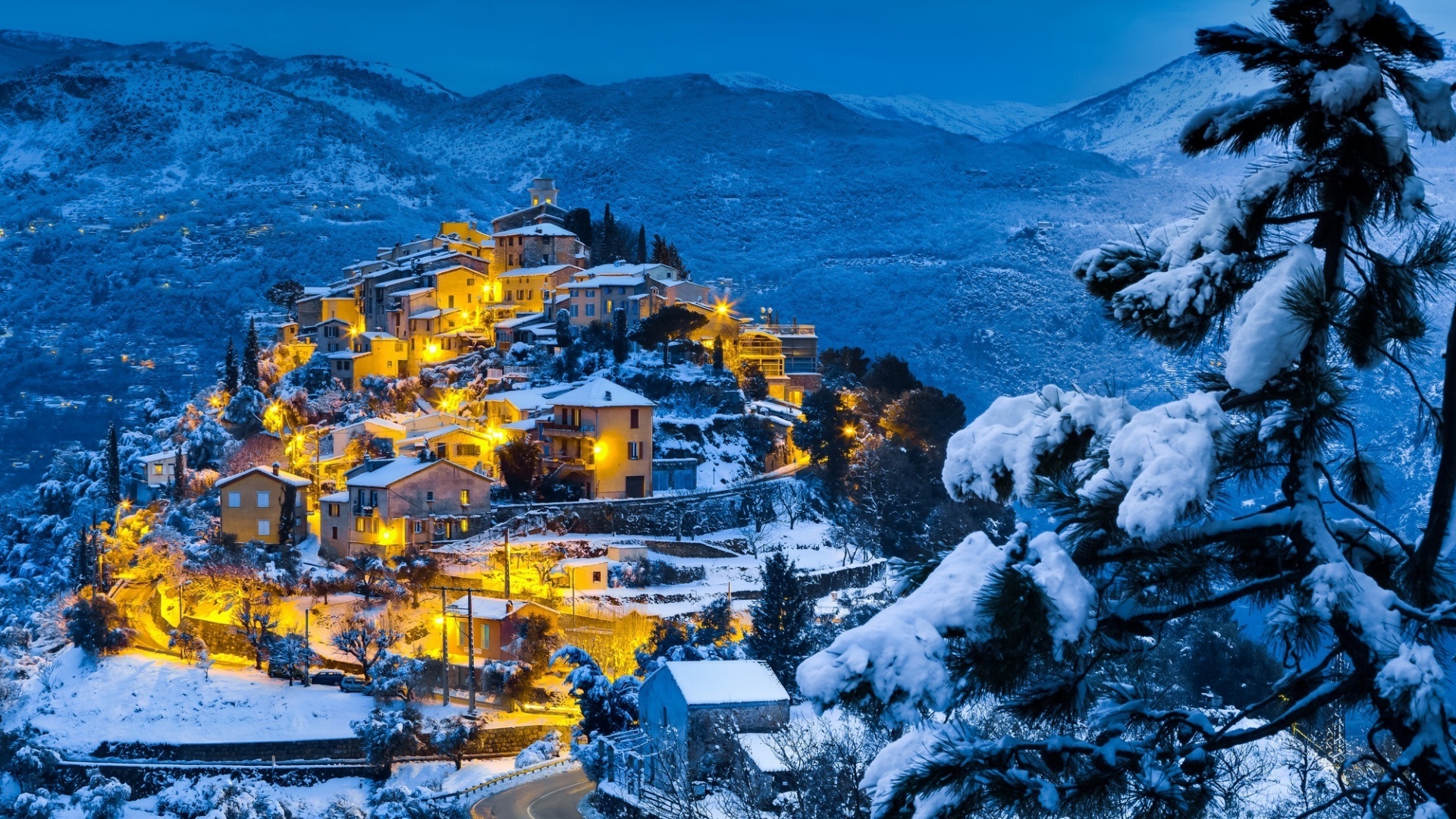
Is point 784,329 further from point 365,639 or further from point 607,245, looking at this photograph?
point 365,639

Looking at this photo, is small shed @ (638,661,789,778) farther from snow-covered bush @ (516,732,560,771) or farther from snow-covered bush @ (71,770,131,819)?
snow-covered bush @ (71,770,131,819)

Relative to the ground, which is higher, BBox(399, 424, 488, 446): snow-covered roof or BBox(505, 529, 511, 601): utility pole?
BBox(399, 424, 488, 446): snow-covered roof

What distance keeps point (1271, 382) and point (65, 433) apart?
81195 millimetres

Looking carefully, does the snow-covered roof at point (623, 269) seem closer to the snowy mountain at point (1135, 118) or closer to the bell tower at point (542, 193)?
the bell tower at point (542, 193)

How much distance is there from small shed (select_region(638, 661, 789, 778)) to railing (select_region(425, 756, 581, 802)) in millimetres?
1972

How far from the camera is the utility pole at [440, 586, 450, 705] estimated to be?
29.2 m

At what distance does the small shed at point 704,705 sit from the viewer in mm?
21703

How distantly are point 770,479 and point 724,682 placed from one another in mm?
16008

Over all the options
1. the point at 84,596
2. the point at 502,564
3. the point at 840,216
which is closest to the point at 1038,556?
the point at 502,564

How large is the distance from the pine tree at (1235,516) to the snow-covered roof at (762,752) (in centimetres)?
1576

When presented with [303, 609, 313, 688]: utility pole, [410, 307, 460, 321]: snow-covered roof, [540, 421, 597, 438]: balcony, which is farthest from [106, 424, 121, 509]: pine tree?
[540, 421, 597, 438]: balcony

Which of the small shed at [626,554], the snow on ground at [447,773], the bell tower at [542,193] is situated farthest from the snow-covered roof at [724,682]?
the bell tower at [542,193]

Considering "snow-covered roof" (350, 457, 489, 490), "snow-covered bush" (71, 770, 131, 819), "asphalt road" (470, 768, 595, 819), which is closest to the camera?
"asphalt road" (470, 768, 595, 819)

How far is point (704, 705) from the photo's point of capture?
21797 mm
